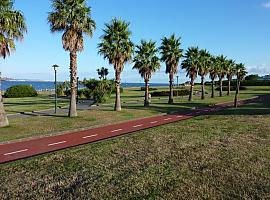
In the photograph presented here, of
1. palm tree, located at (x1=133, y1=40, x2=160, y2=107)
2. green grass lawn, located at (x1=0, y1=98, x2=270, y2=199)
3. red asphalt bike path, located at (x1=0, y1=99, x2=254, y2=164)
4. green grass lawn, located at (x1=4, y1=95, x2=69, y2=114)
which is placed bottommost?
red asphalt bike path, located at (x1=0, y1=99, x2=254, y2=164)

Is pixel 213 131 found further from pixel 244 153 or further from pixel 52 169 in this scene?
pixel 52 169

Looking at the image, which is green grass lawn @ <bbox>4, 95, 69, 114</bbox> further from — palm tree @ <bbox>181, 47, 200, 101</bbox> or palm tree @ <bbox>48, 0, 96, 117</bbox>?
palm tree @ <bbox>181, 47, 200, 101</bbox>

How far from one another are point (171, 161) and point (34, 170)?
5.19m

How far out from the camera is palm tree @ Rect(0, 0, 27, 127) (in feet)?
67.0

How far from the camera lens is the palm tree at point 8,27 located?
67.0 ft

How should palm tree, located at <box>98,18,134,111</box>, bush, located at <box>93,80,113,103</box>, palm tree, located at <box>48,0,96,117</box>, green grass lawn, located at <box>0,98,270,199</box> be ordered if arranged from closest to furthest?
green grass lawn, located at <box>0,98,270,199</box> < palm tree, located at <box>48,0,96,117</box> < palm tree, located at <box>98,18,134,111</box> < bush, located at <box>93,80,113,103</box>

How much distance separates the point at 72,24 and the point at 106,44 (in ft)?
23.0

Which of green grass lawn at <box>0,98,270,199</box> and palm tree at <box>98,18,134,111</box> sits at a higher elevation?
palm tree at <box>98,18,134,111</box>

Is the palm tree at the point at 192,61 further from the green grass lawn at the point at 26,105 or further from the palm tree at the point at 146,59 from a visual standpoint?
the green grass lawn at the point at 26,105

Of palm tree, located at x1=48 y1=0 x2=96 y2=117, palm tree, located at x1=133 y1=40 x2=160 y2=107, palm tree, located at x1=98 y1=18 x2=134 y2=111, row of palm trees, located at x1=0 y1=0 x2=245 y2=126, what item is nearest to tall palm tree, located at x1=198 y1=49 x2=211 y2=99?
row of palm trees, located at x1=0 y1=0 x2=245 y2=126

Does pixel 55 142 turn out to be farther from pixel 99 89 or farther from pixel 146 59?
pixel 99 89

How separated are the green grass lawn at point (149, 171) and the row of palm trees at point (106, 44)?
11651mm

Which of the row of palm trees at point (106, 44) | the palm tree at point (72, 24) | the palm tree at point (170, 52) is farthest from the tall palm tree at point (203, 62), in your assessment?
the palm tree at point (72, 24)

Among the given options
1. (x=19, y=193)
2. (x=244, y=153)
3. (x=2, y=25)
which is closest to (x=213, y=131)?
(x=244, y=153)
